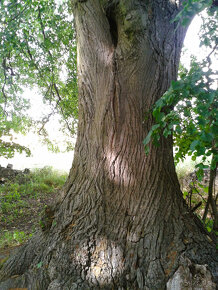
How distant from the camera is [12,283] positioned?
251 centimetres

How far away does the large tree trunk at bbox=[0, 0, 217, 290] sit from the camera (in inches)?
86.0

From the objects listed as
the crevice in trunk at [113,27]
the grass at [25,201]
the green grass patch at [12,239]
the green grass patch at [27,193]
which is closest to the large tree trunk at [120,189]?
the crevice in trunk at [113,27]

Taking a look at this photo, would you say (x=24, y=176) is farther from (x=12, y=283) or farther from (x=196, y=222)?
(x=196, y=222)

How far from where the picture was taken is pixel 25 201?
6.51 metres

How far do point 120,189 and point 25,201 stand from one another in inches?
188

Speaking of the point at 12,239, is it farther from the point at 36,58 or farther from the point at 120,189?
the point at 36,58

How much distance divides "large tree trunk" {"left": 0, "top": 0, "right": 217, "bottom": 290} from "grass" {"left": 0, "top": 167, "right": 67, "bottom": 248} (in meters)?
2.20

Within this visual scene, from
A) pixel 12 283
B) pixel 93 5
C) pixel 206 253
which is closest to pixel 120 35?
pixel 93 5

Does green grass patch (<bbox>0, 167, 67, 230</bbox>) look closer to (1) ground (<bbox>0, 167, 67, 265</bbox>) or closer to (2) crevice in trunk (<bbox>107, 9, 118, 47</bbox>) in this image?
(1) ground (<bbox>0, 167, 67, 265</bbox>)

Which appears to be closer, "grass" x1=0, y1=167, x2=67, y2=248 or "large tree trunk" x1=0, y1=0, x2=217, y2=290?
"large tree trunk" x1=0, y1=0, x2=217, y2=290

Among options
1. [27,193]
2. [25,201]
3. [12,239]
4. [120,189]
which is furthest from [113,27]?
[27,193]

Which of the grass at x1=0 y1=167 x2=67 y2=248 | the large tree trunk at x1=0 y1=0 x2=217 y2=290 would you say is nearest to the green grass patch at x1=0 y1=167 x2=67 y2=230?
the grass at x1=0 y1=167 x2=67 y2=248

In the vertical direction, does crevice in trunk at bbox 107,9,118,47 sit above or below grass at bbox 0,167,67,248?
above

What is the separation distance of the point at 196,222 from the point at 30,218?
13.5 feet
